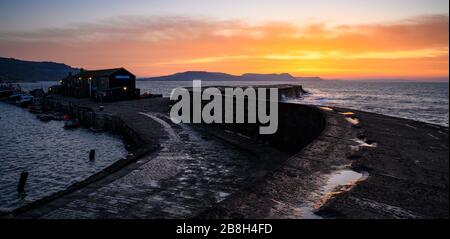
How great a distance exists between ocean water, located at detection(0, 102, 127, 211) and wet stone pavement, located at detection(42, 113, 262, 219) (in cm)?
380

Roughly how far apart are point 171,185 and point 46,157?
43.6 ft

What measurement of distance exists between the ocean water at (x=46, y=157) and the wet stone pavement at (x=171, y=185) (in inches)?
149

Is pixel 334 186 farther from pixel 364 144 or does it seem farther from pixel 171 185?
pixel 171 185

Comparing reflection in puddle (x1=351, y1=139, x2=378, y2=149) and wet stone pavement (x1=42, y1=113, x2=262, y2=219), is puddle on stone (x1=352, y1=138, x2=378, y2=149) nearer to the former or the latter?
reflection in puddle (x1=351, y1=139, x2=378, y2=149)

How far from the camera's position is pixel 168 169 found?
15.8 m

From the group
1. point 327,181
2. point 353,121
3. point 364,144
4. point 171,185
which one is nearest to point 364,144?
point 364,144

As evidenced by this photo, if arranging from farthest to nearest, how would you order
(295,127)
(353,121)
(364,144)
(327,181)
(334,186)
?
(295,127) → (353,121) → (364,144) → (327,181) → (334,186)

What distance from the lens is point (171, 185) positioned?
43.8 ft

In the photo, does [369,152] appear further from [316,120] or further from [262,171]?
[316,120]

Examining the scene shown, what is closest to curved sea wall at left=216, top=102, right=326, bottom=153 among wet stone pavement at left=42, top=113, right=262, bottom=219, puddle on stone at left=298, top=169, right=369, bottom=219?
wet stone pavement at left=42, top=113, right=262, bottom=219

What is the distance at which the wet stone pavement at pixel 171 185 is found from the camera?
10.5m

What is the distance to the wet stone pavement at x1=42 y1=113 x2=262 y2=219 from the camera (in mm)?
10453
